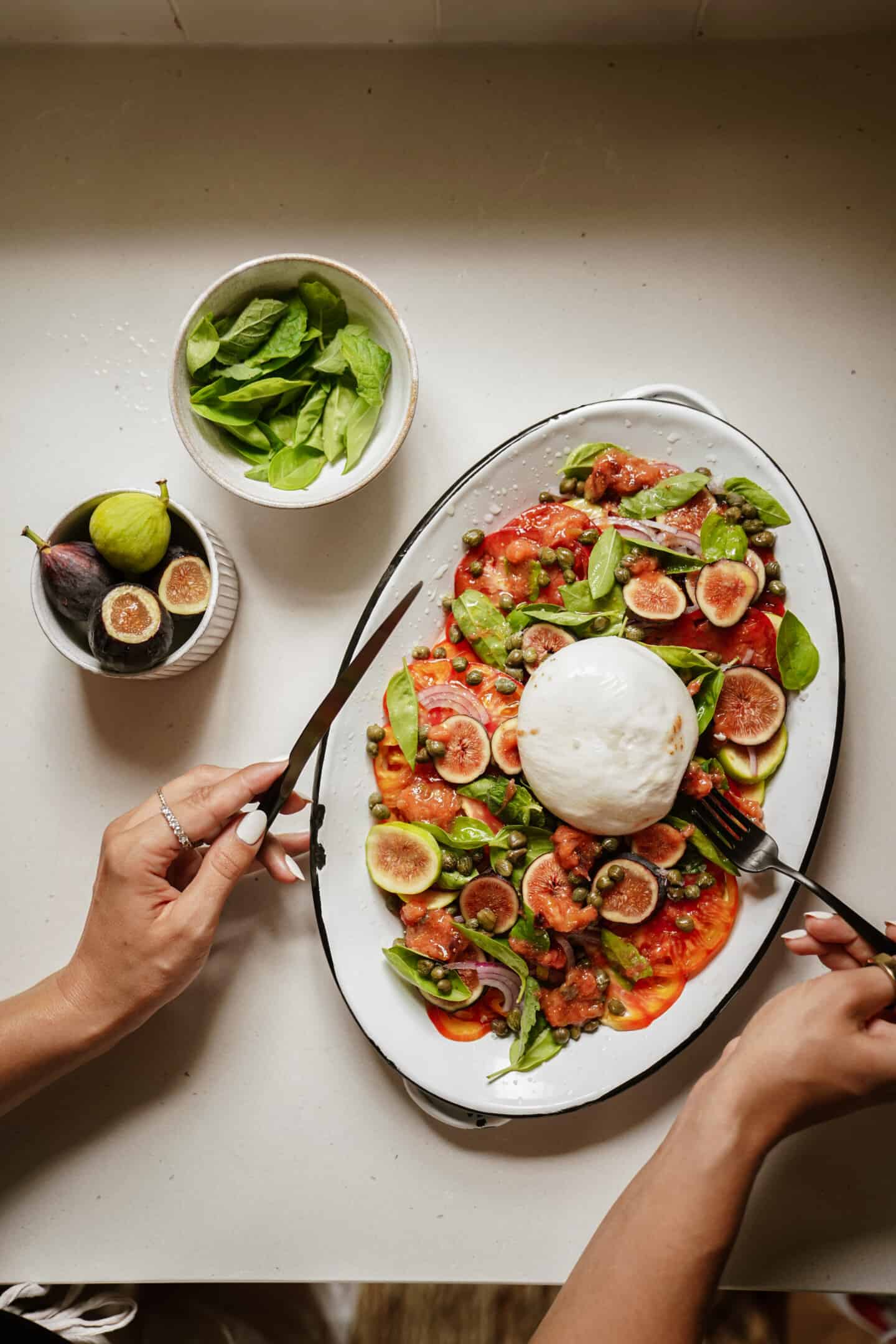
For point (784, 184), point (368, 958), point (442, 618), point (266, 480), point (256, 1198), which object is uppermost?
point (784, 184)

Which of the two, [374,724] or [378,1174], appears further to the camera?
[378,1174]

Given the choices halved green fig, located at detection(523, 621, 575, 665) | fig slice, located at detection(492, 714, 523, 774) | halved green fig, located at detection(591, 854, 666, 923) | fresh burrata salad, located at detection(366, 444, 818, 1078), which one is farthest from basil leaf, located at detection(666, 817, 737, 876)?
halved green fig, located at detection(523, 621, 575, 665)

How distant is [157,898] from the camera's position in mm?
2090

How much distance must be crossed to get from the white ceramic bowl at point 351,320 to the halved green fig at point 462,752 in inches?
24.0

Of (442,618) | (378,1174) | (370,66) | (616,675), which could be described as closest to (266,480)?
(442,618)

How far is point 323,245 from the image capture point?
Answer: 2453mm

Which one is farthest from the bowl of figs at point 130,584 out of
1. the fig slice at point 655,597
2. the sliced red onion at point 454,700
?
the fig slice at point 655,597

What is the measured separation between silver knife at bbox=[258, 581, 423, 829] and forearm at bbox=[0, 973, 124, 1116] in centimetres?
66

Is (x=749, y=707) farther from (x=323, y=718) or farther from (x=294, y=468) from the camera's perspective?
(x=294, y=468)

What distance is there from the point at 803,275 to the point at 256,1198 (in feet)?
9.27

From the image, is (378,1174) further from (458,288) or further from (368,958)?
(458,288)

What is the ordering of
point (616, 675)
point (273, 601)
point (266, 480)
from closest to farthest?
point (616, 675)
point (266, 480)
point (273, 601)

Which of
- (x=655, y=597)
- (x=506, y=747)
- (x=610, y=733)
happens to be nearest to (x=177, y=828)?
(x=506, y=747)

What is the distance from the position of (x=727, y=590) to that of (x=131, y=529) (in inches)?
54.7
